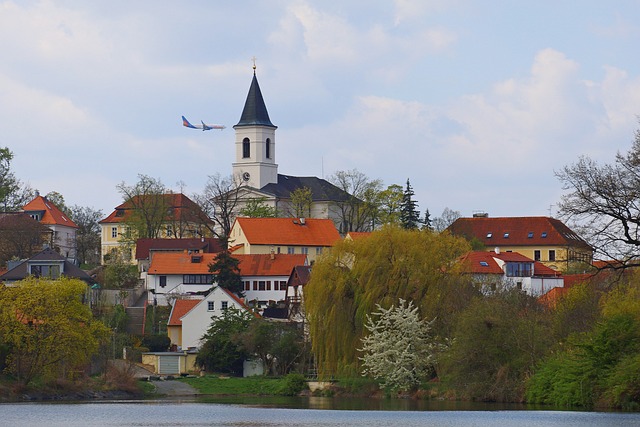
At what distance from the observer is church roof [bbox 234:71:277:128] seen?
154 m

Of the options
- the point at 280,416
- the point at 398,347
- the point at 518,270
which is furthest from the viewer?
the point at 518,270

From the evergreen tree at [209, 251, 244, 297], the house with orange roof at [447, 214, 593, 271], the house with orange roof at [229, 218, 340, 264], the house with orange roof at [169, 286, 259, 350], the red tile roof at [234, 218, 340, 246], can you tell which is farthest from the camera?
the house with orange roof at [447, 214, 593, 271]

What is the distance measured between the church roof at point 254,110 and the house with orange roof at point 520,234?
1379 inches

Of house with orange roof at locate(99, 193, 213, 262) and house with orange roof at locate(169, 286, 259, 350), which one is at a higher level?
house with orange roof at locate(99, 193, 213, 262)

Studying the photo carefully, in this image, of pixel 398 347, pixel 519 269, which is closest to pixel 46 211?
pixel 519 269

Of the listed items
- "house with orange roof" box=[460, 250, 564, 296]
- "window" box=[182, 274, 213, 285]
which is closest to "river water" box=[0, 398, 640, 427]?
"house with orange roof" box=[460, 250, 564, 296]

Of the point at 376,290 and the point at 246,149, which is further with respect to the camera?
the point at 246,149

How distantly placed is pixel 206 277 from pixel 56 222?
29.9 metres

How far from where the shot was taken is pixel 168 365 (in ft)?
270

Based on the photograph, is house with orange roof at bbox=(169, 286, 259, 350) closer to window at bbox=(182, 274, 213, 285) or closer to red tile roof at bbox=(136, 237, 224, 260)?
window at bbox=(182, 274, 213, 285)

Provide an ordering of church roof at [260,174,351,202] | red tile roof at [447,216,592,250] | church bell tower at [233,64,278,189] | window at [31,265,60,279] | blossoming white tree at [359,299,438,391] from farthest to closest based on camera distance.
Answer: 1. church bell tower at [233,64,278,189]
2. church roof at [260,174,351,202]
3. red tile roof at [447,216,592,250]
4. window at [31,265,60,279]
5. blossoming white tree at [359,299,438,391]

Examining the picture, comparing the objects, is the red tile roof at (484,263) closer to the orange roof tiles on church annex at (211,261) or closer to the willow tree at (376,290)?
the orange roof tiles on church annex at (211,261)

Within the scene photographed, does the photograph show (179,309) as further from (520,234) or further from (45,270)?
(520,234)

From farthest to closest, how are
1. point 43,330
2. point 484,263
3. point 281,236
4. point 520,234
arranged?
point 520,234 → point 281,236 → point 484,263 → point 43,330
